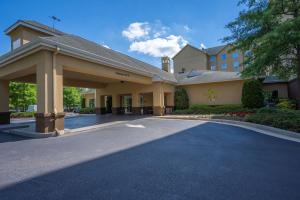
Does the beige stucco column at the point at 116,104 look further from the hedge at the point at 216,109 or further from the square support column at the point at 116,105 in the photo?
the hedge at the point at 216,109

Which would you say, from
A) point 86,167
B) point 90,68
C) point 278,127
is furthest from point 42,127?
point 278,127

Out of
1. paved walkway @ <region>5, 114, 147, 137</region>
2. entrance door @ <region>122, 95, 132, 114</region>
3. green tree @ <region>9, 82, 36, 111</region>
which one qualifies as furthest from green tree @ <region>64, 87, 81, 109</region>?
paved walkway @ <region>5, 114, 147, 137</region>

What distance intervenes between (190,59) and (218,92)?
25777mm

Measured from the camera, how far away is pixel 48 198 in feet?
9.95

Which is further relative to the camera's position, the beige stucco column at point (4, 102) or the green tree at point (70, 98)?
the green tree at point (70, 98)

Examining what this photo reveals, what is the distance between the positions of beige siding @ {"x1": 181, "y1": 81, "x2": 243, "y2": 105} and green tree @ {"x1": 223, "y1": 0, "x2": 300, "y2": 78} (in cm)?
757

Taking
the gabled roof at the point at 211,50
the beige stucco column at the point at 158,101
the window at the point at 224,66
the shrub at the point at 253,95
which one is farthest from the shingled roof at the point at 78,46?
the window at the point at 224,66

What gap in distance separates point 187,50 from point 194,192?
148 feet

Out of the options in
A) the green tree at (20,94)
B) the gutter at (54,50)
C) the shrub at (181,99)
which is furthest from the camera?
the green tree at (20,94)

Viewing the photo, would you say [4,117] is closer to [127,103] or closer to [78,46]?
[78,46]

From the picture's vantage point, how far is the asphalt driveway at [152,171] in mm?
3174

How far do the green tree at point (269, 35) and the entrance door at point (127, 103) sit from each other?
44.1 feet

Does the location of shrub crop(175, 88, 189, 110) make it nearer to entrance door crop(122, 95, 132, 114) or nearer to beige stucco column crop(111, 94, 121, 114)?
entrance door crop(122, 95, 132, 114)

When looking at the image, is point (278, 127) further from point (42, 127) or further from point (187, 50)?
point (187, 50)
